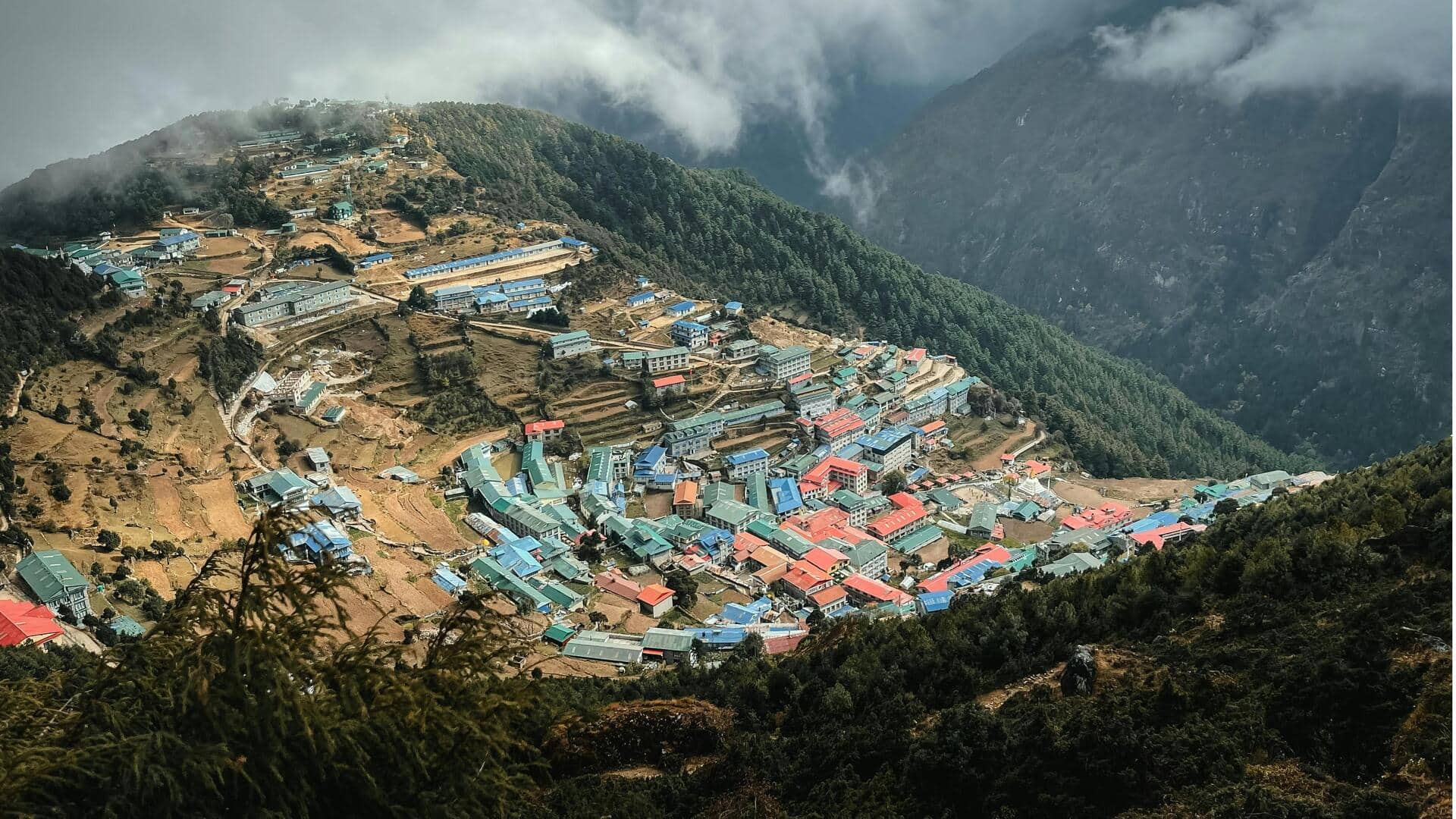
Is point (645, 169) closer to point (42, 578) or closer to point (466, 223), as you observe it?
point (466, 223)

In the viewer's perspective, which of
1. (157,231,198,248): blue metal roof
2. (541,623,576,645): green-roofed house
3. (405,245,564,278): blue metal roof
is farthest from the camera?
(405,245,564,278): blue metal roof

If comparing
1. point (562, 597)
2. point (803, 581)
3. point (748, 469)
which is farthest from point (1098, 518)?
point (562, 597)

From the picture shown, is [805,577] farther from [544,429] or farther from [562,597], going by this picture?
[544,429]

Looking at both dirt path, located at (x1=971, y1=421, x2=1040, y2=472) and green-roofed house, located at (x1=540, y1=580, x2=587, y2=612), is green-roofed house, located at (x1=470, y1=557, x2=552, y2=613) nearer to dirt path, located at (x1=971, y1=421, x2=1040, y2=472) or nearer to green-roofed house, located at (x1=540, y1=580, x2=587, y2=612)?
green-roofed house, located at (x1=540, y1=580, x2=587, y2=612)

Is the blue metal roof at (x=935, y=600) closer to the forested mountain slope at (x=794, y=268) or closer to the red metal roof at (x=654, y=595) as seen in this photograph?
the red metal roof at (x=654, y=595)

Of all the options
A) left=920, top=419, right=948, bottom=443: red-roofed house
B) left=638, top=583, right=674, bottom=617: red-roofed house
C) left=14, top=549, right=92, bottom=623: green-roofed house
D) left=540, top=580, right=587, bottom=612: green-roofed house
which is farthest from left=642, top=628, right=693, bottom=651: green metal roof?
left=920, top=419, right=948, bottom=443: red-roofed house

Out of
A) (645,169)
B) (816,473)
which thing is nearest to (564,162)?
(645,169)
